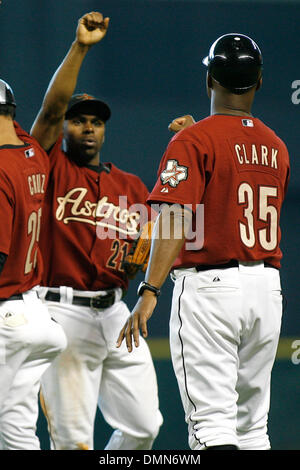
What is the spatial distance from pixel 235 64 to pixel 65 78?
39.9 inches

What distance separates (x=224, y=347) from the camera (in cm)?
259

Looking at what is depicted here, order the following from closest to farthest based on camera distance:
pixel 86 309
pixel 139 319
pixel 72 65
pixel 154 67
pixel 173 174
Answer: pixel 139 319 → pixel 173 174 → pixel 72 65 → pixel 86 309 → pixel 154 67

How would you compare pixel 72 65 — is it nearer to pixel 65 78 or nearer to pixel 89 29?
pixel 65 78

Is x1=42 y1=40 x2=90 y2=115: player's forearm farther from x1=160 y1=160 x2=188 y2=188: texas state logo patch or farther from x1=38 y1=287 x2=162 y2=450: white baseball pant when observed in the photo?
x1=160 y1=160 x2=188 y2=188: texas state logo patch

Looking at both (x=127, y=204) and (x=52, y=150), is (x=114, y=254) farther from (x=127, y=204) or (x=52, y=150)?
(x=52, y=150)

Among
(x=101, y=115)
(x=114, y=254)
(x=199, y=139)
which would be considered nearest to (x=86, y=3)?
(x=101, y=115)

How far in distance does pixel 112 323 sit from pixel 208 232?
1260 millimetres

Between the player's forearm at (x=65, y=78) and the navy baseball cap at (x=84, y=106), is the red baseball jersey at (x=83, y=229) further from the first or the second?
the player's forearm at (x=65, y=78)

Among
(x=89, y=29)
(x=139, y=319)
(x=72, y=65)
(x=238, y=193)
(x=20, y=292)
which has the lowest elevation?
(x=20, y=292)

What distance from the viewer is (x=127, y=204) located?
398 cm

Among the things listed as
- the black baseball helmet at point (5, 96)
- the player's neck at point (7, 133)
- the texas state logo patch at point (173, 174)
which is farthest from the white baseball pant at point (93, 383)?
the texas state logo patch at point (173, 174)

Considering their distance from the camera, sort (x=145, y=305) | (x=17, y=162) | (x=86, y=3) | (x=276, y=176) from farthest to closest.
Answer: (x=86, y=3), (x=17, y=162), (x=276, y=176), (x=145, y=305)

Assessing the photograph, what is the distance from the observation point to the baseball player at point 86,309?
12.1 feet

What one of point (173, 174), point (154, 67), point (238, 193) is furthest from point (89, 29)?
point (154, 67)
